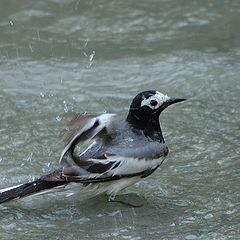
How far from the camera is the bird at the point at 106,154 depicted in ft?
17.4

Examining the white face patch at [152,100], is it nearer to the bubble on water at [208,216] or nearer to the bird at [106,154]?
the bird at [106,154]

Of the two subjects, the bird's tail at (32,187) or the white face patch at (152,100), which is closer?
the bird's tail at (32,187)

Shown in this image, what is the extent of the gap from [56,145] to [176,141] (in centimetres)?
88

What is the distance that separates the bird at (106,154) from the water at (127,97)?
17 centimetres

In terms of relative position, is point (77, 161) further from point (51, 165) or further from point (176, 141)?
point (176, 141)

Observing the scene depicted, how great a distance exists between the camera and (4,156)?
6422 millimetres

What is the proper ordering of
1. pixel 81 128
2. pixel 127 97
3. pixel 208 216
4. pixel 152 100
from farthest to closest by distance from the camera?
pixel 127 97 → pixel 152 100 → pixel 208 216 → pixel 81 128

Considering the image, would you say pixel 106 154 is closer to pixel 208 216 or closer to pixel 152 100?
pixel 152 100

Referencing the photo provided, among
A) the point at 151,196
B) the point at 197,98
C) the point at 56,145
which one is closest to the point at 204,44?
the point at 197,98

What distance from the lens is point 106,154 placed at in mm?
5426

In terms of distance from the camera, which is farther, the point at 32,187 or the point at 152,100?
the point at 152,100

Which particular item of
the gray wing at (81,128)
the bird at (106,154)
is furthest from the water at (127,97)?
the gray wing at (81,128)

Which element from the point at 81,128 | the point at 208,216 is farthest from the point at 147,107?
the point at 208,216

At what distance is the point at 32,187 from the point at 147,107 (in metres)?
0.90
